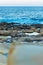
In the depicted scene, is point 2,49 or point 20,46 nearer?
point 20,46

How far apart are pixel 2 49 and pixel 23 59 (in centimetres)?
117

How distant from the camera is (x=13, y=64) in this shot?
0.99 metres

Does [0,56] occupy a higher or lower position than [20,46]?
lower

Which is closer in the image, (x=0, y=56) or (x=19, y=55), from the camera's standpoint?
(x=19, y=55)

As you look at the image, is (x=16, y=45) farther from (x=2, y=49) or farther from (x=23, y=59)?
(x=2, y=49)

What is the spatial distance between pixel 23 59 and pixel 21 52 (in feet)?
0.13

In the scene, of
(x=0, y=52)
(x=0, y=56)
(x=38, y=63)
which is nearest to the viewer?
(x=38, y=63)

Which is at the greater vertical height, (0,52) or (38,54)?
(38,54)

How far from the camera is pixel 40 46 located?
1.00m

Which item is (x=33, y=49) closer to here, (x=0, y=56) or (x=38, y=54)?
(x=38, y=54)

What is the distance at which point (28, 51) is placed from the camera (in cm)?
100

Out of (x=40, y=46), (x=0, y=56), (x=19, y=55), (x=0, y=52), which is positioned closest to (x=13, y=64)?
(x=19, y=55)

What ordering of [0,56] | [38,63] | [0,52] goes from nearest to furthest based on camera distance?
[38,63]
[0,56]
[0,52]

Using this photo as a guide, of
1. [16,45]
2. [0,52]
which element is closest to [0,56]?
[0,52]
